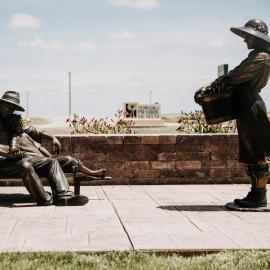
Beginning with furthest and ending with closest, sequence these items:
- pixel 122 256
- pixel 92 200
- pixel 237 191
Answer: pixel 237 191
pixel 92 200
pixel 122 256

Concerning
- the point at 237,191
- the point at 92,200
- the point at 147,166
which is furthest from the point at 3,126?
the point at 237,191

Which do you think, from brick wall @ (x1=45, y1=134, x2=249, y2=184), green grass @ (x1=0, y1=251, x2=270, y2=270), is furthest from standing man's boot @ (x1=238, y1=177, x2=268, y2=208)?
brick wall @ (x1=45, y1=134, x2=249, y2=184)

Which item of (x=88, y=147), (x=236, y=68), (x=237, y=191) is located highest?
(x=236, y=68)

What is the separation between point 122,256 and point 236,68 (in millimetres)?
3051

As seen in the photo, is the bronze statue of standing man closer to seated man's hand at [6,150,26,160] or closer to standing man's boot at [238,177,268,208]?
standing man's boot at [238,177,268,208]

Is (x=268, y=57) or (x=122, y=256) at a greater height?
(x=268, y=57)

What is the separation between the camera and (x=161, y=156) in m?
10.1

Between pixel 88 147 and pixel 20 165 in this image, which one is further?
pixel 88 147

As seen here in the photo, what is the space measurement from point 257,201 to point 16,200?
10.8 ft

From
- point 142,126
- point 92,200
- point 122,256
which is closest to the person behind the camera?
point 122,256

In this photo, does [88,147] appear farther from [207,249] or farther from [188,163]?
[207,249]

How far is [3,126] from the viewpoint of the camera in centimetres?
775

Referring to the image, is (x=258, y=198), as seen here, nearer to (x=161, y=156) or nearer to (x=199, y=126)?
(x=161, y=156)

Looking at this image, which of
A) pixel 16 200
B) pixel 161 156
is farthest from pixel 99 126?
pixel 16 200
